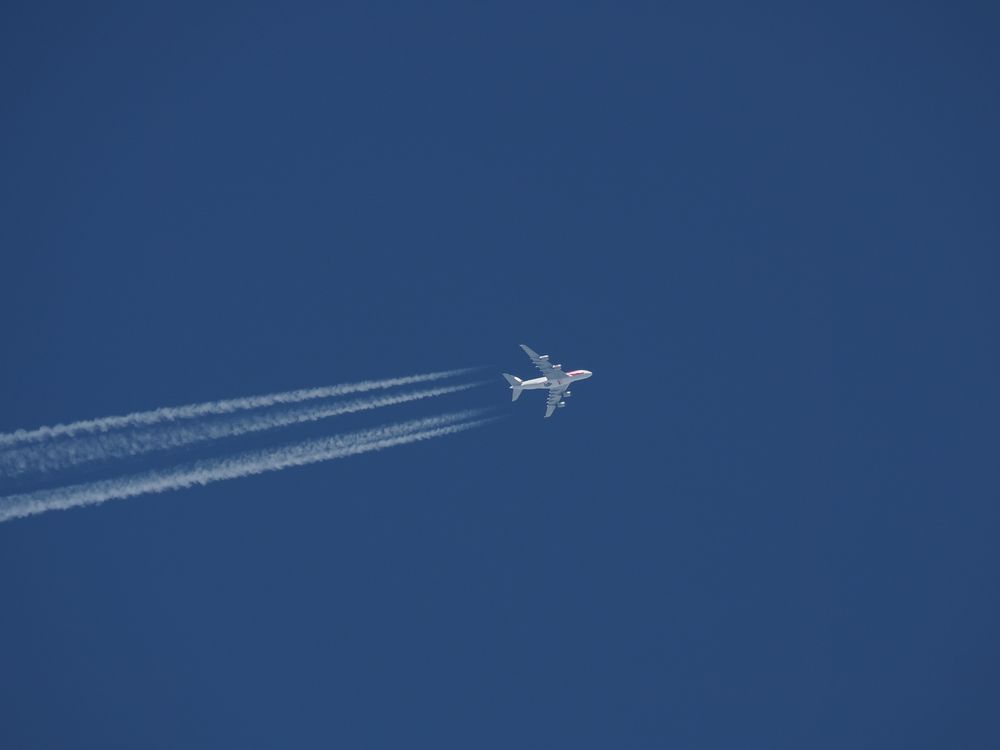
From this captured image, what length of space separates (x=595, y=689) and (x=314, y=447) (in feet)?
108

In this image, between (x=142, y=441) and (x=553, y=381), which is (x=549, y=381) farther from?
(x=142, y=441)

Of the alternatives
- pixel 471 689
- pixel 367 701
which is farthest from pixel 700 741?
pixel 367 701

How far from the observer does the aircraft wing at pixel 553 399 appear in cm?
7800

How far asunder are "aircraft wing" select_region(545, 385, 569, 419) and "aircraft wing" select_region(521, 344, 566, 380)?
1.55 metres

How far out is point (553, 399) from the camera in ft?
257

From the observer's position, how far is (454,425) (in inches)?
2972

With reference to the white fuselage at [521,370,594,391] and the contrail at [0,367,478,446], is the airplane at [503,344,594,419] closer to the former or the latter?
the white fuselage at [521,370,594,391]

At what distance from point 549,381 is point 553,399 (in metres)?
2.25

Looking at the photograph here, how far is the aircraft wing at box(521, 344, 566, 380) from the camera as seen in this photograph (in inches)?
2940

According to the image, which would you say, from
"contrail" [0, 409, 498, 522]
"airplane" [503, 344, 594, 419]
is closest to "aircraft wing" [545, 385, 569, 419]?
"airplane" [503, 344, 594, 419]

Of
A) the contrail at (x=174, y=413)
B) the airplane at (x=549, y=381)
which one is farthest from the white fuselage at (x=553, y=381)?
the contrail at (x=174, y=413)

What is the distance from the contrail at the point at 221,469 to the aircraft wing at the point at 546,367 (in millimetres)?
7307

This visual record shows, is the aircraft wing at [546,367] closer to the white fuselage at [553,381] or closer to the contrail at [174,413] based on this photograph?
the white fuselage at [553,381]

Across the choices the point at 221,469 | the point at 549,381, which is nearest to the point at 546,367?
the point at 549,381
